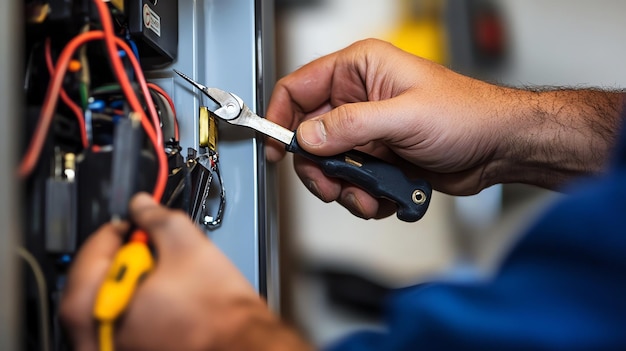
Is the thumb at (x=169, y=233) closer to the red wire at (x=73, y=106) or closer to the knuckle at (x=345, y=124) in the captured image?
the red wire at (x=73, y=106)

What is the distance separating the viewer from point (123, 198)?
1.28ft

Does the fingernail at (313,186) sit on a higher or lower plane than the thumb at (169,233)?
lower

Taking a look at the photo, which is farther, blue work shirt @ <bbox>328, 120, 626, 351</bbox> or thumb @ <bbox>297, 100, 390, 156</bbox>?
thumb @ <bbox>297, 100, 390, 156</bbox>

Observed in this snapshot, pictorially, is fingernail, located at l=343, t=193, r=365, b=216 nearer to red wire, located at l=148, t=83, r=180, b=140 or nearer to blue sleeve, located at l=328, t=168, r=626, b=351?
red wire, located at l=148, t=83, r=180, b=140

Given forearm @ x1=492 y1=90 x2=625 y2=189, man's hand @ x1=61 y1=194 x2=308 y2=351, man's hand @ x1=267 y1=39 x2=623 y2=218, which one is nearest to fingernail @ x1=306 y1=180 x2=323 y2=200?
man's hand @ x1=267 y1=39 x2=623 y2=218

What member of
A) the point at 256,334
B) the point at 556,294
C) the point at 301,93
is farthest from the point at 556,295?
the point at 301,93

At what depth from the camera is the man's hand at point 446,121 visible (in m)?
0.68

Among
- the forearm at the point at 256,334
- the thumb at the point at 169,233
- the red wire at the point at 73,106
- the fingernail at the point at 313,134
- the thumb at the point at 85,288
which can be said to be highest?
the red wire at the point at 73,106

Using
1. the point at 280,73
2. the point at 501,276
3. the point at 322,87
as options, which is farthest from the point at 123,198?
the point at 280,73

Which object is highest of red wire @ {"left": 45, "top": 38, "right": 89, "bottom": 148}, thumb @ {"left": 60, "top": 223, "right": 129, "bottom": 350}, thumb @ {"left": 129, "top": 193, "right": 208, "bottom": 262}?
red wire @ {"left": 45, "top": 38, "right": 89, "bottom": 148}

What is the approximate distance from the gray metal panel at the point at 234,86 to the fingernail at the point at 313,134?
6 centimetres

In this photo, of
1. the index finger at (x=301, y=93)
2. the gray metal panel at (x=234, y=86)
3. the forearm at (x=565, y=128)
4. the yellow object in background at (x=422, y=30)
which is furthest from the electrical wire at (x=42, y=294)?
the yellow object in background at (x=422, y=30)

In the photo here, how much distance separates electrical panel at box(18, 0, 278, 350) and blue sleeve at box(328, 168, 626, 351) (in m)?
0.24

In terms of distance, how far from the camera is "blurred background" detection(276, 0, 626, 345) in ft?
3.82
